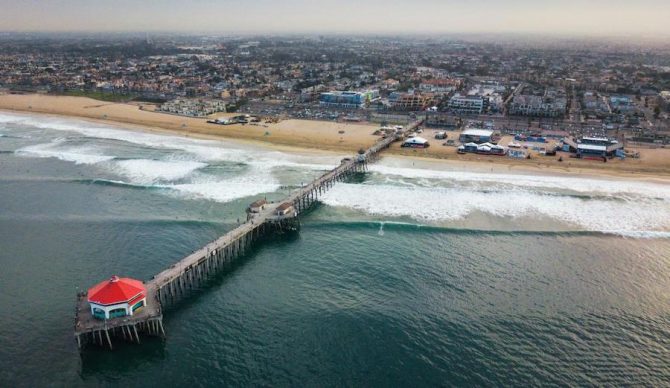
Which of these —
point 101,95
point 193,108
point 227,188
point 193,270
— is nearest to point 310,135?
point 227,188

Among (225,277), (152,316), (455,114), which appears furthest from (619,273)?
(455,114)

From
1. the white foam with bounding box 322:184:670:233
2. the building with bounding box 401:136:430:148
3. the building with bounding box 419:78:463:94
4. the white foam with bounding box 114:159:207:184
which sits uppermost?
the building with bounding box 419:78:463:94

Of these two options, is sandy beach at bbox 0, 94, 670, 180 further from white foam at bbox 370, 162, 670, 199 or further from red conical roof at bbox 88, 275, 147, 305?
red conical roof at bbox 88, 275, 147, 305

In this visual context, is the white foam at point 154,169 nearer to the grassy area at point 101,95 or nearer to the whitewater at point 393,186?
the whitewater at point 393,186

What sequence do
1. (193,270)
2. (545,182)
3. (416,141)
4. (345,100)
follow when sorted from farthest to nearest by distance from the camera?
(345,100) → (416,141) → (545,182) → (193,270)

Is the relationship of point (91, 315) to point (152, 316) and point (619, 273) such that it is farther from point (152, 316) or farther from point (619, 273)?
point (619, 273)

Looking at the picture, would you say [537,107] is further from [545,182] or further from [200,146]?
[200,146]

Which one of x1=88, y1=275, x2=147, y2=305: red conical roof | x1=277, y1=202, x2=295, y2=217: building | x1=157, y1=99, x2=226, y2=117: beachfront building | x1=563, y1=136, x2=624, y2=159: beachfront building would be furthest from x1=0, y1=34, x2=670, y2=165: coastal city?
x1=88, y1=275, x2=147, y2=305: red conical roof

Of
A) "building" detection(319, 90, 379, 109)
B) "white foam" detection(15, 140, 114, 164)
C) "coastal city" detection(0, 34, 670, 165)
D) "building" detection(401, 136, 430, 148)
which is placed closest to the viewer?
"white foam" detection(15, 140, 114, 164)
